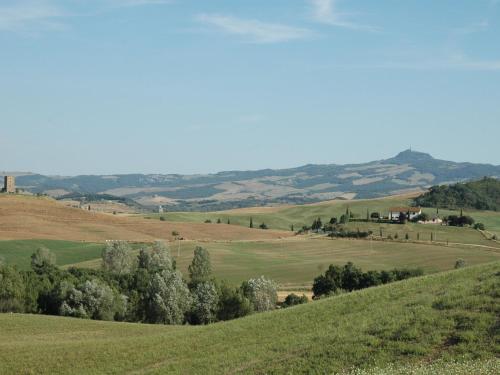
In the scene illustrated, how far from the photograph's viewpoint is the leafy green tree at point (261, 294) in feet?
271

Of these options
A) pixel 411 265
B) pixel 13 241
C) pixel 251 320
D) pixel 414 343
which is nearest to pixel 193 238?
pixel 13 241

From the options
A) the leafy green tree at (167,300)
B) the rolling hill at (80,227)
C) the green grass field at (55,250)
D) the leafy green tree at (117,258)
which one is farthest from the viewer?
the rolling hill at (80,227)

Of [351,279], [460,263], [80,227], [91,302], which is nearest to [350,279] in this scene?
[351,279]

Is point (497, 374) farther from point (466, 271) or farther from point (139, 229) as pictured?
point (139, 229)

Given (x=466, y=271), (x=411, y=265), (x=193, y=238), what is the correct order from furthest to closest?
(x=193, y=238) < (x=411, y=265) < (x=466, y=271)

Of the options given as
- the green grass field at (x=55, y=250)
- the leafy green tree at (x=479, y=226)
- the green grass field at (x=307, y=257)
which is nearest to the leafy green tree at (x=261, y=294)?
the green grass field at (x=307, y=257)

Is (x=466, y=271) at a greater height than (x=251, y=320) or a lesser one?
greater

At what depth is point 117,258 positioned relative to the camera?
10694 cm

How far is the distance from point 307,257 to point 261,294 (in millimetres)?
55359

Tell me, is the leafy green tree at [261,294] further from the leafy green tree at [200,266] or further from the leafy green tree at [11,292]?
the leafy green tree at [11,292]

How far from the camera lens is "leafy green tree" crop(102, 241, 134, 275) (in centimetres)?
10606

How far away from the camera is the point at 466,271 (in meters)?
37.8

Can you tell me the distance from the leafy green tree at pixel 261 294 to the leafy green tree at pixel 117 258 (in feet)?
91.7

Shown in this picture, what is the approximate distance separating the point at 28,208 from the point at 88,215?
47.5 feet
